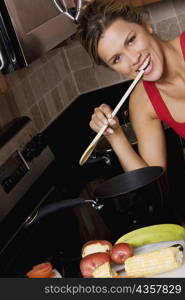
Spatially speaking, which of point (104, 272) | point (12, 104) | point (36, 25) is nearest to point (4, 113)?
point (12, 104)

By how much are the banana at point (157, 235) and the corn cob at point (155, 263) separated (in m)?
0.11

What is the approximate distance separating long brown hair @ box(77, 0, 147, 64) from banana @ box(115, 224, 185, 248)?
30.4 inches

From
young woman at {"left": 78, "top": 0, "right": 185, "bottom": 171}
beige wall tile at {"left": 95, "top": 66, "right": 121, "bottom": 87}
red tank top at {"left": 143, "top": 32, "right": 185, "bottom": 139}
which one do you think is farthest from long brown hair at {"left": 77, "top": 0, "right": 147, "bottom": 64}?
beige wall tile at {"left": 95, "top": 66, "right": 121, "bottom": 87}

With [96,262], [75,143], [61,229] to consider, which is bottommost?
[75,143]

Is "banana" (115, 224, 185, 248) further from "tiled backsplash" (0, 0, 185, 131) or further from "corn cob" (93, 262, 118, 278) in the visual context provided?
"tiled backsplash" (0, 0, 185, 131)

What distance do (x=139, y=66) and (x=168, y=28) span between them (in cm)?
148

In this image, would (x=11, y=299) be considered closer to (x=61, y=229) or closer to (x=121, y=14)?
(x=61, y=229)

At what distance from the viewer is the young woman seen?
188cm

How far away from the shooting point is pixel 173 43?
2119 millimetres

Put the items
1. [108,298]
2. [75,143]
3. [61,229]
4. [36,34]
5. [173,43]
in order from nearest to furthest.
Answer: [108,298] → [36,34] → [61,229] → [173,43] → [75,143]

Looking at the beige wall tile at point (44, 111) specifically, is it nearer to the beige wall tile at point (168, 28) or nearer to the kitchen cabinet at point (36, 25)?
the beige wall tile at point (168, 28)

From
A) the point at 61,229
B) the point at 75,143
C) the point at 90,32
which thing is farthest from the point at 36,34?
the point at 75,143

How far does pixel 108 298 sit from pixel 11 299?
19 cm

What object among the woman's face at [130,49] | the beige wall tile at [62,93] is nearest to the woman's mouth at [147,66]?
the woman's face at [130,49]
